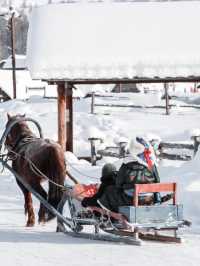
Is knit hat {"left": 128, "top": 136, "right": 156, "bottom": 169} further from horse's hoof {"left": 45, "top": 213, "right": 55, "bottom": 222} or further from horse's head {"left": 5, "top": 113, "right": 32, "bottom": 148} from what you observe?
horse's head {"left": 5, "top": 113, "right": 32, "bottom": 148}

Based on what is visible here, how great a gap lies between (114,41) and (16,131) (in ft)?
30.3

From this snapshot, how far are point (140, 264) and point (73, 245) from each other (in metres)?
1.34

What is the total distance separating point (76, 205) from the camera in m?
9.11

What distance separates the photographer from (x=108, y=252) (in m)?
8.00

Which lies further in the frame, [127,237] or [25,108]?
[25,108]

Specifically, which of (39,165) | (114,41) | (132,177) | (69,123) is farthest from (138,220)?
(69,123)

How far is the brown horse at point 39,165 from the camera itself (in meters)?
10.0

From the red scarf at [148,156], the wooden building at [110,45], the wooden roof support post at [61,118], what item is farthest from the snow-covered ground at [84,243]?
the wooden building at [110,45]

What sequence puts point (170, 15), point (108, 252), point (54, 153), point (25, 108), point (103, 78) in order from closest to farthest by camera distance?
point (108, 252), point (54, 153), point (103, 78), point (170, 15), point (25, 108)

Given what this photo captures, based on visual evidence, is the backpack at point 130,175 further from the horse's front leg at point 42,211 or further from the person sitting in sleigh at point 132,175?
the horse's front leg at point 42,211

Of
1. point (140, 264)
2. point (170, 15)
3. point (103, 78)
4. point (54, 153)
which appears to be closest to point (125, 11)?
point (170, 15)

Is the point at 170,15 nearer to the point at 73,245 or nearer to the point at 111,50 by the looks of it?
the point at 111,50

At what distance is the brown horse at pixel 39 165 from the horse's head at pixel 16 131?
0.02 m

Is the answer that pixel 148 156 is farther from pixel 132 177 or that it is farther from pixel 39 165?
pixel 39 165
